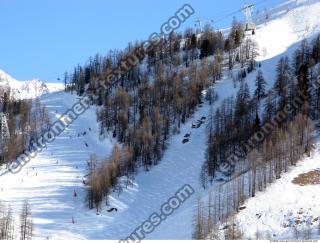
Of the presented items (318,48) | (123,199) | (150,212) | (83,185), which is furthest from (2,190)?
(318,48)

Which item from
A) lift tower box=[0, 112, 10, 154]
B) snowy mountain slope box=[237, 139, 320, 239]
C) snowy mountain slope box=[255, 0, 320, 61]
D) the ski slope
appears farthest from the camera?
snowy mountain slope box=[255, 0, 320, 61]

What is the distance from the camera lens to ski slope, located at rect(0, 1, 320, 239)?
77.8m

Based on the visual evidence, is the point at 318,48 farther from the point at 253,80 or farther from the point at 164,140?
the point at 164,140

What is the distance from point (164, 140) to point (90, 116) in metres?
28.4

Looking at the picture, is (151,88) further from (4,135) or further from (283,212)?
(283,212)

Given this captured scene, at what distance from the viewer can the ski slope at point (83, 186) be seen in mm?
77812

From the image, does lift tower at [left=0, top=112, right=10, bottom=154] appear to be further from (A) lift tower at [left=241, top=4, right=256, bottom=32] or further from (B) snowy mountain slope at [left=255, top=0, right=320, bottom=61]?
(A) lift tower at [left=241, top=4, right=256, bottom=32]

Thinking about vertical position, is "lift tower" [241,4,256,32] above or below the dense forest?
above

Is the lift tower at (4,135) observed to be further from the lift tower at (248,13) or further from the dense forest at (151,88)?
the lift tower at (248,13)

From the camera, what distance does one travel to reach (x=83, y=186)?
3674 inches

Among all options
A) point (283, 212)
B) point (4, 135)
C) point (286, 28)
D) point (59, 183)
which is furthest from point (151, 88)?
point (283, 212)

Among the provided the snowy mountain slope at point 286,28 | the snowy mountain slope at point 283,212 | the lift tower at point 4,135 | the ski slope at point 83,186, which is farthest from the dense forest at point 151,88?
the snowy mountain slope at point 283,212

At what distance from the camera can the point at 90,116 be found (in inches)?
5285

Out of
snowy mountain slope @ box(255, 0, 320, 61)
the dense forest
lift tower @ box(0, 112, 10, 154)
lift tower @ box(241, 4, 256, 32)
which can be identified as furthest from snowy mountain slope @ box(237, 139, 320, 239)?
lift tower @ box(241, 4, 256, 32)
